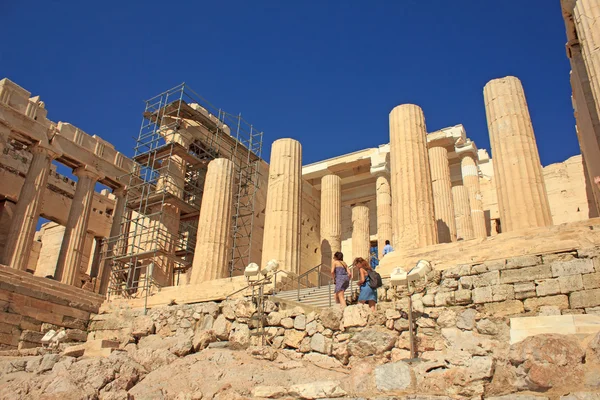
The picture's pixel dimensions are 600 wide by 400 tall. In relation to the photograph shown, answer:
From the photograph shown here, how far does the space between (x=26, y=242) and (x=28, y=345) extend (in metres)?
5.89

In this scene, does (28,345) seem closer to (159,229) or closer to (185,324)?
(185,324)

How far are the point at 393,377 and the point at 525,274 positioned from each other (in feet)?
14.5

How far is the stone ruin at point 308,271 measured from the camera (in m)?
7.71

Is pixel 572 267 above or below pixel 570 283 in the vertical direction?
above

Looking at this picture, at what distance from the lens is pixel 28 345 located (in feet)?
49.0

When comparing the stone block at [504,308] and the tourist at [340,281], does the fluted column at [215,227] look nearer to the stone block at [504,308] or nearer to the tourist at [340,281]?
the tourist at [340,281]

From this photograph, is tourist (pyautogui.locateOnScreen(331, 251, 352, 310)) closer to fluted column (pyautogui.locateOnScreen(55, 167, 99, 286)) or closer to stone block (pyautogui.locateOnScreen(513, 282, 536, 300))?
stone block (pyautogui.locateOnScreen(513, 282, 536, 300))

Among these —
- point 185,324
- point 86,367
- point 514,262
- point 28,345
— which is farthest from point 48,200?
point 514,262

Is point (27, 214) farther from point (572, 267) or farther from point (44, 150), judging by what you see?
point (572, 267)

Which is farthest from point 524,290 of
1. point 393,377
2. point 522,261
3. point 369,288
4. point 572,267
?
point 393,377

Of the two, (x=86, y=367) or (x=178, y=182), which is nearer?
(x=86, y=367)

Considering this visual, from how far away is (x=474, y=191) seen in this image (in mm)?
22828

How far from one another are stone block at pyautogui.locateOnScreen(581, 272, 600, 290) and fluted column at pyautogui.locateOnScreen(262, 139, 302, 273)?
9.24 meters

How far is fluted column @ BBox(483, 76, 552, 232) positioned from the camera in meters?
12.9
